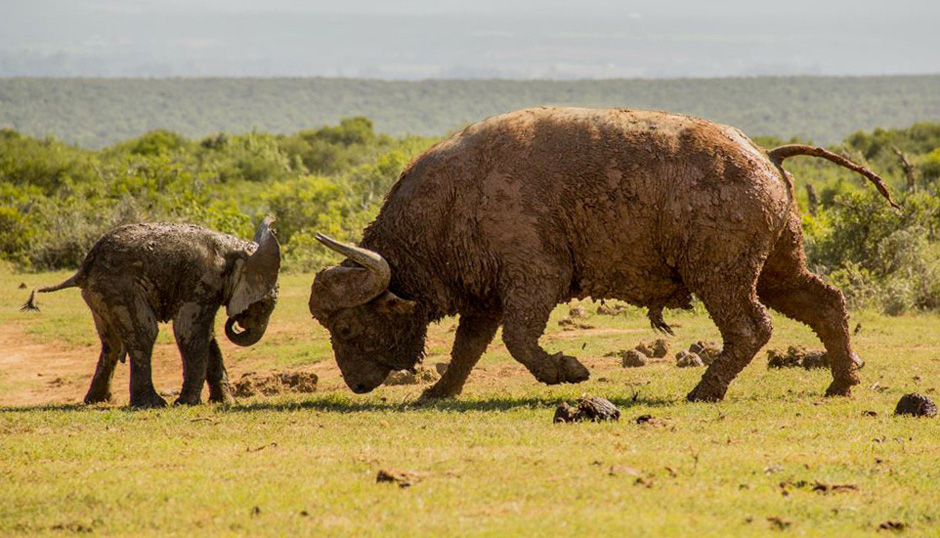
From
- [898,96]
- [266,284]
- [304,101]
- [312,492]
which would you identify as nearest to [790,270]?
[266,284]

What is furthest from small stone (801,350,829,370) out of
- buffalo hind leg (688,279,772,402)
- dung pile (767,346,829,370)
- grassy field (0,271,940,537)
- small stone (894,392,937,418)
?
small stone (894,392,937,418)

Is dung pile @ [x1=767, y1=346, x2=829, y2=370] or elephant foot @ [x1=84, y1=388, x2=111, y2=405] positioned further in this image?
dung pile @ [x1=767, y1=346, x2=829, y2=370]

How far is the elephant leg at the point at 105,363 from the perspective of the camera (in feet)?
41.4

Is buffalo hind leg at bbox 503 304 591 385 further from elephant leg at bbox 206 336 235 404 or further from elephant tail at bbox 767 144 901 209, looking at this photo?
elephant leg at bbox 206 336 235 404

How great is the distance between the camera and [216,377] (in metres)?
12.8

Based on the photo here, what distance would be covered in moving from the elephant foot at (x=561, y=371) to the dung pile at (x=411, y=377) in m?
2.46

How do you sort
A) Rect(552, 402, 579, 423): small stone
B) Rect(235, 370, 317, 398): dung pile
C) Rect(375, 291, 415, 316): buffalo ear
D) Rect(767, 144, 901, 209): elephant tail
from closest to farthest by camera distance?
1. Rect(552, 402, 579, 423): small stone
2. Rect(767, 144, 901, 209): elephant tail
3. Rect(375, 291, 415, 316): buffalo ear
4. Rect(235, 370, 317, 398): dung pile

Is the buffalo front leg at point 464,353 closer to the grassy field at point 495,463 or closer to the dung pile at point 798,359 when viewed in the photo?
the grassy field at point 495,463

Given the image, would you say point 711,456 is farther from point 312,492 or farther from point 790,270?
point 790,270

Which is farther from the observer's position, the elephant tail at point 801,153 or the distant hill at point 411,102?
the distant hill at point 411,102

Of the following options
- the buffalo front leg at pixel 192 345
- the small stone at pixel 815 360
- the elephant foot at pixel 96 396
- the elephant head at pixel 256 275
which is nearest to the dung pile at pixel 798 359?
the small stone at pixel 815 360

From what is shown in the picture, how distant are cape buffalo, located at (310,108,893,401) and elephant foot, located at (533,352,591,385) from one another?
1cm

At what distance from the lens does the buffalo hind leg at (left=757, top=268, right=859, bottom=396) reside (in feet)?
38.7

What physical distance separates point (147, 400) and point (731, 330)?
17.0 ft
